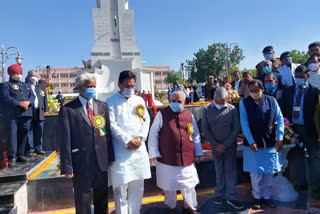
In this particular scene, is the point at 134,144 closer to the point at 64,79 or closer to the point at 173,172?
the point at 173,172

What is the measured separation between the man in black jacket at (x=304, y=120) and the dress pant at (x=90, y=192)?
11.1ft

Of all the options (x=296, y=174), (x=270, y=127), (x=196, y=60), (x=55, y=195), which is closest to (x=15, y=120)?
(x=55, y=195)

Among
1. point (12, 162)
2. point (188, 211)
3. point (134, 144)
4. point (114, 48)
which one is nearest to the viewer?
point (134, 144)

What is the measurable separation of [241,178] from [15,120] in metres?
4.89

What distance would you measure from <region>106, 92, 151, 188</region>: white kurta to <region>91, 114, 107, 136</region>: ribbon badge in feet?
0.53

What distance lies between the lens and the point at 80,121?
9.54 ft

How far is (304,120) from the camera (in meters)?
3.83

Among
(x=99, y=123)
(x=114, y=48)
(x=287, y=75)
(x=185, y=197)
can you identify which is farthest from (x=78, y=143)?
(x=114, y=48)

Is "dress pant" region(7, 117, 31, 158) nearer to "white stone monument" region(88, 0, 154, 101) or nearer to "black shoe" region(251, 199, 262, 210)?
"black shoe" region(251, 199, 262, 210)

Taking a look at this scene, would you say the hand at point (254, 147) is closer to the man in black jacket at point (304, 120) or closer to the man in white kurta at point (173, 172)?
the man in white kurta at point (173, 172)

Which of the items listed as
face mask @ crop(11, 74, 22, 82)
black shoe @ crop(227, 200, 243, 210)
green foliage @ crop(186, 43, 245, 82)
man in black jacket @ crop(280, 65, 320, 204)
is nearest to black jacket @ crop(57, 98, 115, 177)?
black shoe @ crop(227, 200, 243, 210)

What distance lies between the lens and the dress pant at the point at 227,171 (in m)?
3.61

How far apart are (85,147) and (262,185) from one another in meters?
2.88

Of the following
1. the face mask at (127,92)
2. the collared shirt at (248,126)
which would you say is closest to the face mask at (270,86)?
the collared shirt at (248,126)
